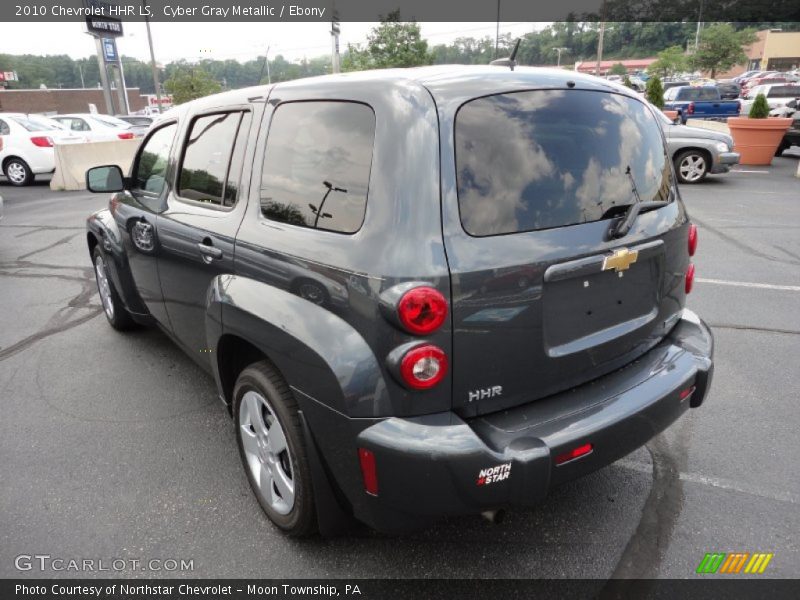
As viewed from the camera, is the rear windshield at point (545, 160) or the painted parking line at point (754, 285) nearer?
the rear windshield at point (545, 160)

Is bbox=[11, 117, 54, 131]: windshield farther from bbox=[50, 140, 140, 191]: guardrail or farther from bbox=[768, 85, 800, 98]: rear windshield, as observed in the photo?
bbox=[768, 85, 800, 98]: rear windshield

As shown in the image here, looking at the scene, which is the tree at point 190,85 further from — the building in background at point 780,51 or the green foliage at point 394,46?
the building in background at point 780,51

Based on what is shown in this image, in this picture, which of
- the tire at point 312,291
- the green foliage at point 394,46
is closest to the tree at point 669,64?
the green foliage at point 394,46

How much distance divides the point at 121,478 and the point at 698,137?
12.2m

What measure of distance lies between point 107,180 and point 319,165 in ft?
8.17

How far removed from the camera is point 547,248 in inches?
79.2

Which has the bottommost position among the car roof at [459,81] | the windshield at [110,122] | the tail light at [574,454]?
the tail light at [574,454]

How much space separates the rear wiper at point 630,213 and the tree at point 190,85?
32.7 m

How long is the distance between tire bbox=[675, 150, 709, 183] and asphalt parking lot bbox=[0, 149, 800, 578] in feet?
26.8

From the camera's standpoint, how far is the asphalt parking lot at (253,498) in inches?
93.0

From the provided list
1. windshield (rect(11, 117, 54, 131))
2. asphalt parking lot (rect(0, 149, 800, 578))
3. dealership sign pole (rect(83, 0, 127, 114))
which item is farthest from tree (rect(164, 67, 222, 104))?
asphalt parking lot (rect(0, 149, 800, 578))

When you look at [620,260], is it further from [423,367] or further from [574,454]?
[423,367]

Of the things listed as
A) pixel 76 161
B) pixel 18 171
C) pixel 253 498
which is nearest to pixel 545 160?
pixel 253 498

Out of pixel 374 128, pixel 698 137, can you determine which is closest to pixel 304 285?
pixel 374 128
